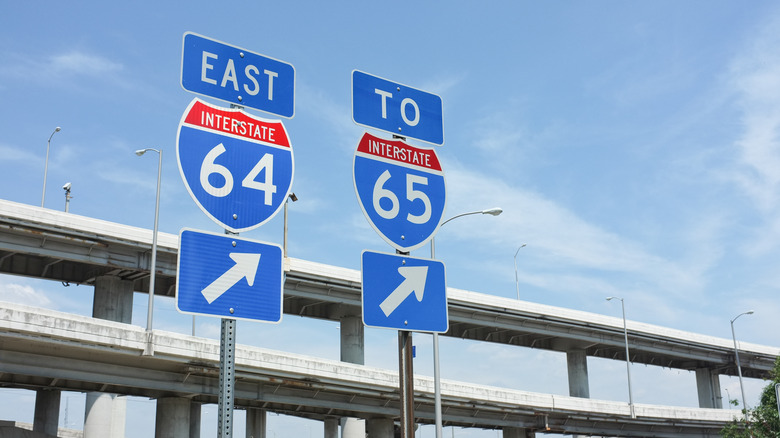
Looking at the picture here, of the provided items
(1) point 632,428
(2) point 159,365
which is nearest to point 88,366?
(2) point 159,365

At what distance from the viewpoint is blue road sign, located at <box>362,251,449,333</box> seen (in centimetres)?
651

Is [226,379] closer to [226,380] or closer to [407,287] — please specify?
[226,380]

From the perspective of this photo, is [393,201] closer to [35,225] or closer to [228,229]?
[228,229]

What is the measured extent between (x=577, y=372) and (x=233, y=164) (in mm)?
69011

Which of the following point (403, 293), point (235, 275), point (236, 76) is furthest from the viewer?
point (403, 293)

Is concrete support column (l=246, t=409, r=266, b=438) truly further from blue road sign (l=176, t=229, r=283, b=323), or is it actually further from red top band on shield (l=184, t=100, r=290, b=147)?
blue road sign (l=176, t=229, r=283, b=323)

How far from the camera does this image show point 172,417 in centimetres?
4216

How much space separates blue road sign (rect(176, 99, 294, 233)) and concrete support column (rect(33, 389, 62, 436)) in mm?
46745

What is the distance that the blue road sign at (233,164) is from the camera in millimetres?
5773

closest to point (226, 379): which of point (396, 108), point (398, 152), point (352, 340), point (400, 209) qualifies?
point (400, 209)

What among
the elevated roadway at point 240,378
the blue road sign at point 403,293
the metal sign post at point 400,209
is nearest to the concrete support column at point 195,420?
the elevated roadway at point 240,378

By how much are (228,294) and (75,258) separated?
Result: 1613 inches

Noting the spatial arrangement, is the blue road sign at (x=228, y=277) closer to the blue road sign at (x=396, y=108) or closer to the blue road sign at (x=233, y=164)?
the blue road sign at (x=233, y=164)

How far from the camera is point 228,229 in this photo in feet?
19.1
